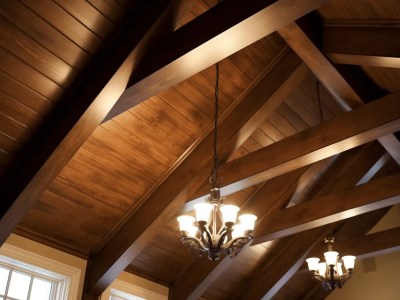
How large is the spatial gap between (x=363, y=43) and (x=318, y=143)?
0.91 metres

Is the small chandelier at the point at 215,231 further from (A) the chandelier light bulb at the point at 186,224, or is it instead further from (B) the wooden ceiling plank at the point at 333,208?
(B) the wooden ceiling plank at the point at 333,208

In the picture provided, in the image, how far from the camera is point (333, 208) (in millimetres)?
5043

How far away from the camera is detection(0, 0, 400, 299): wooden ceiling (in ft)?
10.7

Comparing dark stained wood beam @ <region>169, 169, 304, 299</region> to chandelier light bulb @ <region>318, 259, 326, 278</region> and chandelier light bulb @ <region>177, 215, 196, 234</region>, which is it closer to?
chandelier light bulb @ <region>318, 259, 326, 278</region>

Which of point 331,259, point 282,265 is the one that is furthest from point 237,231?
point 282,265

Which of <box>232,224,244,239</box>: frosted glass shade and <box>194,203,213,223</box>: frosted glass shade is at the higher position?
<box>194,203,213,223</box>: frosted glass shade

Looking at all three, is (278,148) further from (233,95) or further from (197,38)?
(197,38)

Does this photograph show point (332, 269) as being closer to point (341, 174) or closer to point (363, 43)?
point (341, 174)

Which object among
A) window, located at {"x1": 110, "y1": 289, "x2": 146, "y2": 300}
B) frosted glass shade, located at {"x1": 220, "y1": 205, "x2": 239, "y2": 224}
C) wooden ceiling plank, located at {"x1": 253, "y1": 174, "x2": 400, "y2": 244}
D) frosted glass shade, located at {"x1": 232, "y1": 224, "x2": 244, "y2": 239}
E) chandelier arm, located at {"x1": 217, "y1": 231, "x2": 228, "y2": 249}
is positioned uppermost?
wooden ceiling plank, located at {"x1": 253, "y1": 174, "x2": 400, "y2": 244}

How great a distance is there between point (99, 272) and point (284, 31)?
304 centimetres

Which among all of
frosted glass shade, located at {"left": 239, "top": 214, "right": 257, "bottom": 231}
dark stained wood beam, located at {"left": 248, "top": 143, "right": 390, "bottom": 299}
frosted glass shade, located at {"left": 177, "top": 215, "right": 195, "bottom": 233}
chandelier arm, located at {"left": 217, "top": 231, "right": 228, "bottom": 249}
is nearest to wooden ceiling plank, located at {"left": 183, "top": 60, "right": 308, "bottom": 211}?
frosted glass shade, located at {"left": 177, "top": 215, "right": 195, "bottom": 233}

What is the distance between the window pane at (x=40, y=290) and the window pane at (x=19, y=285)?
67mm

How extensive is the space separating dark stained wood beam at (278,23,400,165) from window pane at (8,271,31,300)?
333cm

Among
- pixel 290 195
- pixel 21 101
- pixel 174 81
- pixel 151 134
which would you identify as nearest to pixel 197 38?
pixel 174 81
